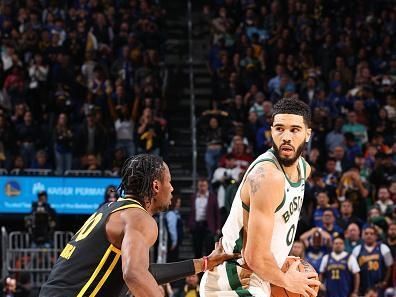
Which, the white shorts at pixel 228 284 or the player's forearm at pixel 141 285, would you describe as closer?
the player's forearm at pixel 141 285

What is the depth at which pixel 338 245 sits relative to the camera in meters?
13.9

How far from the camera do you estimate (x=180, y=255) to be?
1659cm

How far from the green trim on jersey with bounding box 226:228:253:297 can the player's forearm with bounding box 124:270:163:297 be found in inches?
50.7

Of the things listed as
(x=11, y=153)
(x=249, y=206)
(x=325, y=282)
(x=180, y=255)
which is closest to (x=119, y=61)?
(x=11, y=153)

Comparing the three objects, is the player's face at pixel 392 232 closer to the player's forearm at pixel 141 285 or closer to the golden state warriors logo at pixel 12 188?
the golden state warriors logo at pixel 12 188

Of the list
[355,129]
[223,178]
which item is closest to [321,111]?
[355,129]

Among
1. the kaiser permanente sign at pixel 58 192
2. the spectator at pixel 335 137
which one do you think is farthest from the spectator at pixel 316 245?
the kaiser permanente sign at pixel 58 192

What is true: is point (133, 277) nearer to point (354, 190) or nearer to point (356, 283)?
point (356, 283)

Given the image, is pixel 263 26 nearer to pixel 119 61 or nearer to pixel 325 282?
pixel 119 61

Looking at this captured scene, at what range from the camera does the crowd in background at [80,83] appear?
17.4m

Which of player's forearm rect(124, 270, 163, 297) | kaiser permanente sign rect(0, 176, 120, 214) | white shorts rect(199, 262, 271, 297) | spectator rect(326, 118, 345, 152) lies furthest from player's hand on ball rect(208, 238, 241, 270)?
spectator rect(326, 118, 345, 152)

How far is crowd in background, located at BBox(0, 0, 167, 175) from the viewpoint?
17.4m

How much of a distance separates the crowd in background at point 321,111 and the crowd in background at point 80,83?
4.59ft

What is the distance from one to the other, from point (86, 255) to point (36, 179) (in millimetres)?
11197
